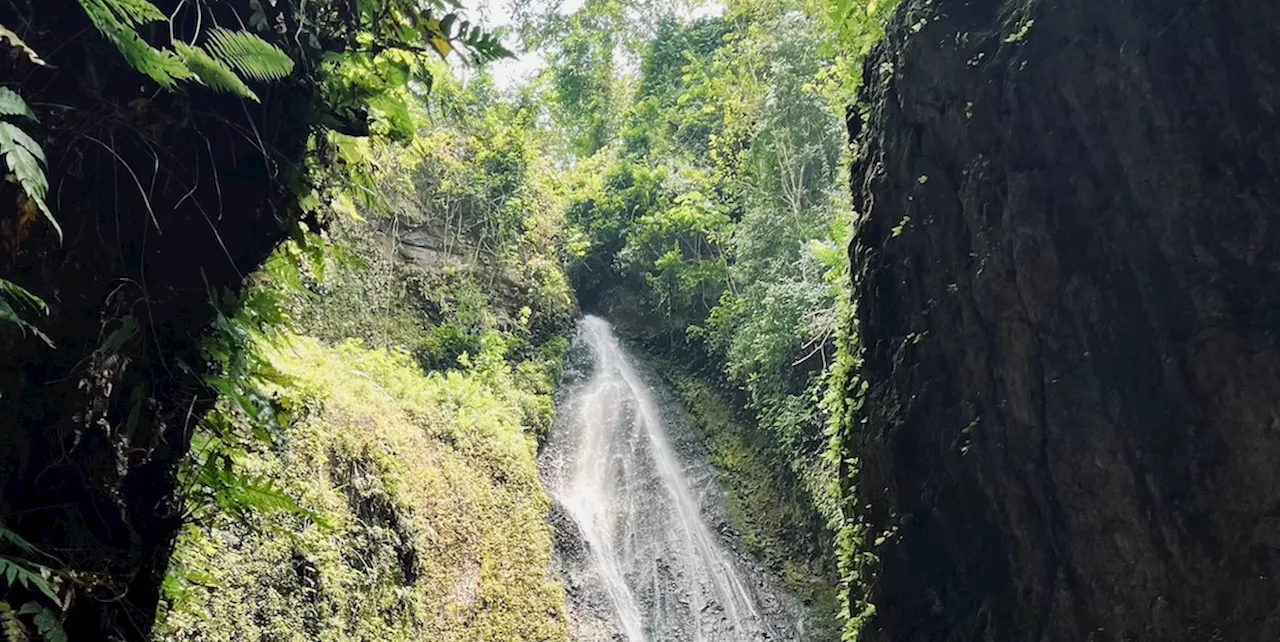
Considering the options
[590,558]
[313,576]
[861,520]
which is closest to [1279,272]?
[861,520]

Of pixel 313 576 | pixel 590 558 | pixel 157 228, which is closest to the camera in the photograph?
pixel 157 228

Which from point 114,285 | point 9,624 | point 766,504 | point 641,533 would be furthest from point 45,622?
point 766,504

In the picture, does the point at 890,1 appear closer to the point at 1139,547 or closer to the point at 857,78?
the point at 857,78

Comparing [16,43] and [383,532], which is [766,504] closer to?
[383,532]

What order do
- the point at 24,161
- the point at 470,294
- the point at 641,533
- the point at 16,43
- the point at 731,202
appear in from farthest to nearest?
the point at 731,202
the point at 470,294
the point at 641,533
the point at 16,43
the point at 24,161

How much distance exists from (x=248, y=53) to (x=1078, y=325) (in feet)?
10.9

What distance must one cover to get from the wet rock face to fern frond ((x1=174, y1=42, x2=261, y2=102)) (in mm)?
3167

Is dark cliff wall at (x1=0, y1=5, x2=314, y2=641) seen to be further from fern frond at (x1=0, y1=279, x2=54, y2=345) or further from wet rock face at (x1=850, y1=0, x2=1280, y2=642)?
wet rock face at (x1=850, y1=0, x2=1280, y2=642)

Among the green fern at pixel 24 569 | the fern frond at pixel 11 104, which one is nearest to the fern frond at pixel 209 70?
the fern frond at pixel 11 104

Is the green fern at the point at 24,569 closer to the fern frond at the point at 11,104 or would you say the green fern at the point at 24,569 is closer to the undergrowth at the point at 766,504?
the fern frond at the point at 11,104

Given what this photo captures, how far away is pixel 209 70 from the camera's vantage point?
235 centimetres

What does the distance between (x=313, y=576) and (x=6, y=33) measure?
3.73m

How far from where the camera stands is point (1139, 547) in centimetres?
286

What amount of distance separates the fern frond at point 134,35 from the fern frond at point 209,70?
65 millimetres
